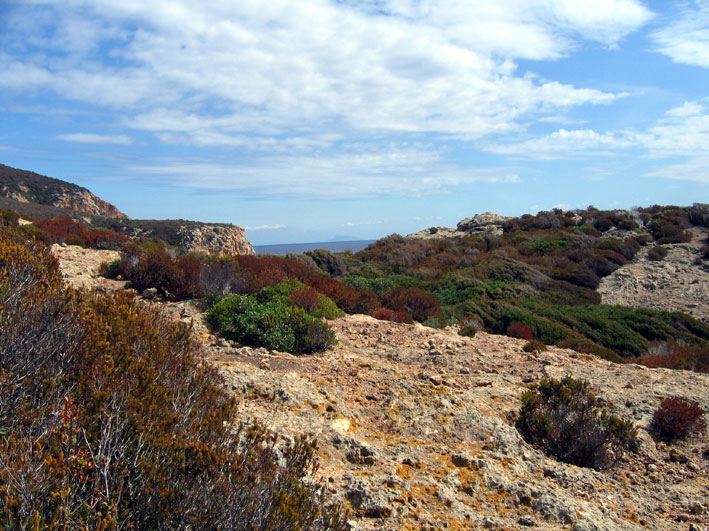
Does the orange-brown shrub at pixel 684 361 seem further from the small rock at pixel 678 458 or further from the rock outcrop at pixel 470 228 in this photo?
the rock outcrop at pixel 470 228

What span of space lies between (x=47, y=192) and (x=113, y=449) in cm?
4575

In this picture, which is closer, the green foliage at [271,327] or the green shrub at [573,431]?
the green shrub at [573,431]

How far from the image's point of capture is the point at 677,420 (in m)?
5.44

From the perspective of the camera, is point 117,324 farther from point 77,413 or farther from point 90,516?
point 90,516

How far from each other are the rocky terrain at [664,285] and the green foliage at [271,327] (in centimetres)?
1548

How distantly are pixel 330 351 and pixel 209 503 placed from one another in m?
5.14

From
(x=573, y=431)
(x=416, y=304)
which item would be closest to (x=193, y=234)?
(x=416, y=304)

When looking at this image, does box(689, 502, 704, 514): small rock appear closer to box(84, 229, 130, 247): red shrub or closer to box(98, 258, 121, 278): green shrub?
box(98, 258, 121, 278): green shrub

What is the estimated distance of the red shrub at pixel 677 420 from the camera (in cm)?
537

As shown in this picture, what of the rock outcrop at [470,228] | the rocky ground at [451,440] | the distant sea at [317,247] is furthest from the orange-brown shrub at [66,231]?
the rock outcrop at [470,228]

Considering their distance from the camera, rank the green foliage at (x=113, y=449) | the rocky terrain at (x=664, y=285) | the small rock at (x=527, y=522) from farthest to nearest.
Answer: the rocky terrain at (x=664, y=285)
the small rock at (x=527, y=522)
the green foliage at (x=113, y=449)

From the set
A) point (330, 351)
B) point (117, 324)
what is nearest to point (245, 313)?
point (330, 351)

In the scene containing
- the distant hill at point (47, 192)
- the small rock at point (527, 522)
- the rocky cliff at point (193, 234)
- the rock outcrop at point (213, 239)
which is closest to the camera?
the small rock at point (527, 522)

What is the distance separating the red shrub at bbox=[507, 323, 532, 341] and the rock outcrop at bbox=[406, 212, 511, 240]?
2186 cm
